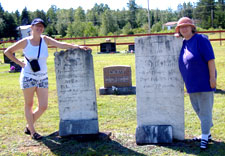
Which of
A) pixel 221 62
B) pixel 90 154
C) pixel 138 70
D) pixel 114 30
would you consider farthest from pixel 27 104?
pixel 114 30

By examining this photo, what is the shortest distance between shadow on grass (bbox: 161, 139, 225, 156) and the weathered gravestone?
10cm

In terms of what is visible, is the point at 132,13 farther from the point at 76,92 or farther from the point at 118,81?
the point at 76,92

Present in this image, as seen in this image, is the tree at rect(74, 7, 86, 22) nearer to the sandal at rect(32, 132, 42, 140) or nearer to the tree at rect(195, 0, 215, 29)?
the tree at rect(195, 0, 215, 29)

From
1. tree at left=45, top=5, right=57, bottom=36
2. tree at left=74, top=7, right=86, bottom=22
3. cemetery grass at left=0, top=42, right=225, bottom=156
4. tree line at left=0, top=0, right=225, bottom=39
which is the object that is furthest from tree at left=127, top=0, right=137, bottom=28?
cemetery grass at left=0, top=42, right=225, bottom=156

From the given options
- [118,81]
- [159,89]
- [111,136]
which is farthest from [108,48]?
[159,89]

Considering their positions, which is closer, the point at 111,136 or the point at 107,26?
the point at 111,136

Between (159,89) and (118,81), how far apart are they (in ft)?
16.1

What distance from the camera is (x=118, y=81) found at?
31.8 ft

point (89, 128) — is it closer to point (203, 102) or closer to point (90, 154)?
point (90, 154)

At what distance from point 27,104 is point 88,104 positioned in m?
1.01

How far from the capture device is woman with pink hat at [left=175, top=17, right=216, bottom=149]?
13.9 ft

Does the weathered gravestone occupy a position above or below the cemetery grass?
above

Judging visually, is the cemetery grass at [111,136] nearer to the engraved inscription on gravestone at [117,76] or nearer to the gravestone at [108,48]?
the engraved inscription on gravestone at [117,76]

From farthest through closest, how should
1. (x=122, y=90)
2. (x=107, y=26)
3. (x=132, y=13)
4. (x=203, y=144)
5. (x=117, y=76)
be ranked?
(x=132, y=13), (x=107, y=26), (x=117, y=76), (x=122, y=90), (x=203, y=144)
